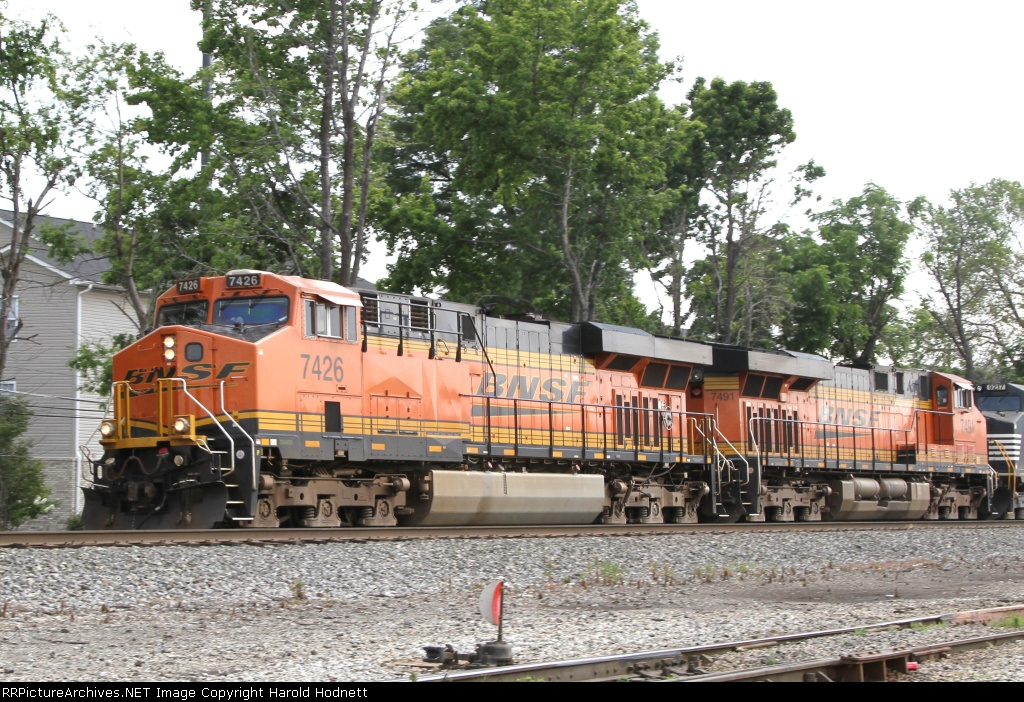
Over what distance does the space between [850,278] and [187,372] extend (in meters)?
30.1

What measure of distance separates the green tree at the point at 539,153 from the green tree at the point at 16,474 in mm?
10209

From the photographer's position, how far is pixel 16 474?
23016mm

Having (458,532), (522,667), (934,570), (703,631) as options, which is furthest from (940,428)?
(522,667)

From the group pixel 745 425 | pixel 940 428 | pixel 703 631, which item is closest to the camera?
pixel 703 631

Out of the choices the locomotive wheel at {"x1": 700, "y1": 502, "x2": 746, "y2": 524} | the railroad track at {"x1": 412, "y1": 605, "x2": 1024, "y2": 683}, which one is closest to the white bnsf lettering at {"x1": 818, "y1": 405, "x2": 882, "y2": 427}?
the locomotive wheel at {"x1": 700, "y1": 502, "x2": 746, "y2": 524}

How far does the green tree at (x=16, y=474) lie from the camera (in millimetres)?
22739

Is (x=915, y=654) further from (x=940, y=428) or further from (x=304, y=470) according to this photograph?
(x=940, y=428)

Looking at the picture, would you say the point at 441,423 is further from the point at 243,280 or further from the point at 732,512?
the point at 732,512

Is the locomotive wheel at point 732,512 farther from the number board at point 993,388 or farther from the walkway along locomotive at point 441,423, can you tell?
the number board at point 993,388

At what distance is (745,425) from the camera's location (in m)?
23.5

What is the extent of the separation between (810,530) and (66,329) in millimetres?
21576

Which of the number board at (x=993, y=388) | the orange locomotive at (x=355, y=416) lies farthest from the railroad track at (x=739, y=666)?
the number board at (x=993, y=388)

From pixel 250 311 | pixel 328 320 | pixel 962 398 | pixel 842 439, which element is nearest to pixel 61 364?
pixel 250 311

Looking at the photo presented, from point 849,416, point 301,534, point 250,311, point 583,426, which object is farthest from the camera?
point 849,416
